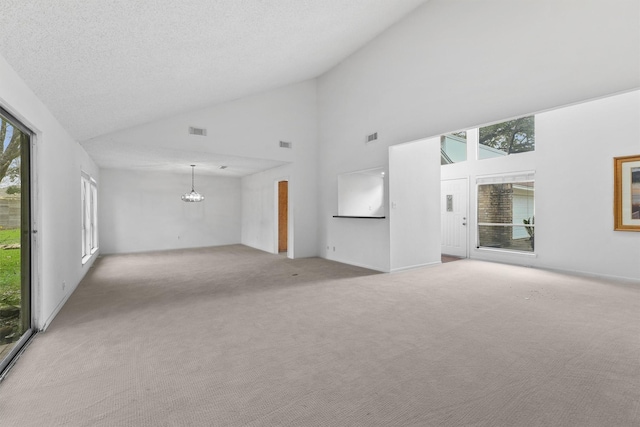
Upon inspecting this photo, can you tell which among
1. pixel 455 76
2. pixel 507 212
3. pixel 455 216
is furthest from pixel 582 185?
pixel 455 76

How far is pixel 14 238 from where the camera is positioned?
2539 mm

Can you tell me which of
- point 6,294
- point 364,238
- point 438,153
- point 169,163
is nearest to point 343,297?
point 364,238

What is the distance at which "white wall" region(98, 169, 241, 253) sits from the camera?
323 inches

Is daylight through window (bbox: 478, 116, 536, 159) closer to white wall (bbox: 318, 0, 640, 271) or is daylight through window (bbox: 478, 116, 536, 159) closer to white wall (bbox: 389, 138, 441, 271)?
white wall (bbox: 389, 138, 441, 271)

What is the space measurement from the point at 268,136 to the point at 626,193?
6760mm

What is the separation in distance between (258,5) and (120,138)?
12.8 ft

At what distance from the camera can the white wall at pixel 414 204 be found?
5535 mm

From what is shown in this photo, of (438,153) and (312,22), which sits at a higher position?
(312,22)

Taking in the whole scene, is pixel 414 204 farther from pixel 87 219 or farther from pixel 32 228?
pixel 87 219

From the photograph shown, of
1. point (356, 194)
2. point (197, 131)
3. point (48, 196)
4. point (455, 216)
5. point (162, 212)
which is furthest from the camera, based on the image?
point (162, 212)

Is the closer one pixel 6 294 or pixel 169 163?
pixel 6 294

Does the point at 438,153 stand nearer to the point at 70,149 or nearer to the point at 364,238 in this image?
the point at 364,238

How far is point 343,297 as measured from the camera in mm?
3951

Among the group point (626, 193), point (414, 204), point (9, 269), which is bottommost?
point (9, 269)
